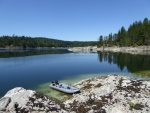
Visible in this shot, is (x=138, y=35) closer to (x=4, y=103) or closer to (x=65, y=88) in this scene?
(x=65, y=88)

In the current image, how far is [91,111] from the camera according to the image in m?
19.4

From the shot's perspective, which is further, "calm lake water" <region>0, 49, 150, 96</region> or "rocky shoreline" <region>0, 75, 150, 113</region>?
"calm lake water" <region>0, 49, 150, 96</region>

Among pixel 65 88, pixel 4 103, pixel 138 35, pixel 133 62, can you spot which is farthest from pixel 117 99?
pixel 138 35

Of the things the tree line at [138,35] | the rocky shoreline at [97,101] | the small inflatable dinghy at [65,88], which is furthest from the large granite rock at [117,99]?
the tree line at [138,35]

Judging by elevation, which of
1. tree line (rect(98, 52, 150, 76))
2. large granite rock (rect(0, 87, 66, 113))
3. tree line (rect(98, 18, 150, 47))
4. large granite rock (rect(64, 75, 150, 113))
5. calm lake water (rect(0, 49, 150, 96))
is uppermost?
tree line (rect(98, 18, 150, 47))

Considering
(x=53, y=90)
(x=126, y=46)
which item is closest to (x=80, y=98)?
(x=53, y=90)

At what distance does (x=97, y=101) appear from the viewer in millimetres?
21828

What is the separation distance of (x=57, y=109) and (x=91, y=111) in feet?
15.4

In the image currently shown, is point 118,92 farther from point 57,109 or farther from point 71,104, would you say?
point 57,109

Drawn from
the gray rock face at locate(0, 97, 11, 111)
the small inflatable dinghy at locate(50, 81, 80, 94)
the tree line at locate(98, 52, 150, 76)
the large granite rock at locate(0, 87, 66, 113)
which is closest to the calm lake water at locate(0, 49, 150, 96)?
the tree line at locate(98, 52, 150, 76)

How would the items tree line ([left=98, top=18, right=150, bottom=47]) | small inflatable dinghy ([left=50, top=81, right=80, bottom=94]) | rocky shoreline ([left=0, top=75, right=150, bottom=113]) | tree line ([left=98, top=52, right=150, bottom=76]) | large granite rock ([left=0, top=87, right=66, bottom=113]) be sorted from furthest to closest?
tree line ([left=98, top=18, right=150, bottom=47]) → tree line ([left=98, top=52, right=150, bottom=76]) → small inflatable dinghy ([left=50, top=81, right=80, bottom=94]) → rocky shoreline ([left=0, top=75, right=150, bottom=113]) → large granite rock ([left=0, top=87, right=66, bottom=113])

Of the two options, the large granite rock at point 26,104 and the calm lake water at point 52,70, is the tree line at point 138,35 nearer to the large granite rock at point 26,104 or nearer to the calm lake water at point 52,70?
the calm lake water at point 52,70

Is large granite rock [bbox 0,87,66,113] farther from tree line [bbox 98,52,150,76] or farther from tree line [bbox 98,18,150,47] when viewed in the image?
tree line [bbox 98,18,150,47]

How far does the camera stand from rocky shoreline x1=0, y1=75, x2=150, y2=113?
15.9 m
